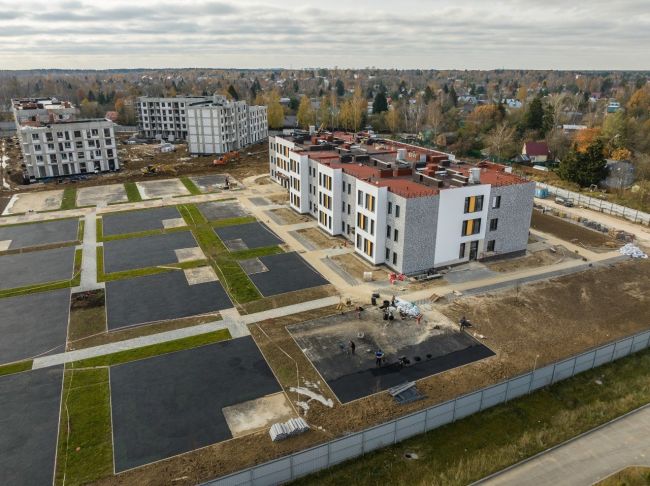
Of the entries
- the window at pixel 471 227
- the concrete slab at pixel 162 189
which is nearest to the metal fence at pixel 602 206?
the window at pixel 471 227

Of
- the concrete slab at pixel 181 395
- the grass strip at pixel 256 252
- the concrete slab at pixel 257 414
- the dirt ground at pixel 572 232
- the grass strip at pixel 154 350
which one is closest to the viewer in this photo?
the concrete slab at pixel 181 395

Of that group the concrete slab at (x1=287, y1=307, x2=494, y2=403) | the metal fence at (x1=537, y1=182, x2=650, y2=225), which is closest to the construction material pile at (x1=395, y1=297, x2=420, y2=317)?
the concrete slab at (x1=287, y1=307, x2=494, y2=403)

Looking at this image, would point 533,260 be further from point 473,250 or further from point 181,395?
point 181,395

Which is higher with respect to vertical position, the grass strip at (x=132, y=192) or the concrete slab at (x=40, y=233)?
the grass strip at (x=132, y=192)

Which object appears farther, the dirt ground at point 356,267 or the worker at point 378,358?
the dirt ground at point 356,267

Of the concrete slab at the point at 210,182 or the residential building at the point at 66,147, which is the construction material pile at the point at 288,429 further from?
the residential building at the point at 66,147

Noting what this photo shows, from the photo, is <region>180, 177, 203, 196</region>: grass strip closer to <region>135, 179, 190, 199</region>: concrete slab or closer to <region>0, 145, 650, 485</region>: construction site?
<region>135, 179, 190, 199</region>: concrete slab
